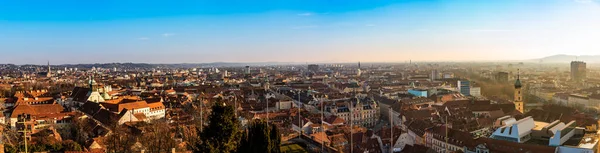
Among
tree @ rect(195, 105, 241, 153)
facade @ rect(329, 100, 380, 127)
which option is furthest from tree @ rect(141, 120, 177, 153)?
facade @ rect(329, 100, 380, 127)

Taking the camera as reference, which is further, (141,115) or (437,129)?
(141,115)

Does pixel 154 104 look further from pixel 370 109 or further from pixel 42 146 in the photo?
pixel 42 146

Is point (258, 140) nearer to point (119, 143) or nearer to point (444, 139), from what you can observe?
point (119, 143)

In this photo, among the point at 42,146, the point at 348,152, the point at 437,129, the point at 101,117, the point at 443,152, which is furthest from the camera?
the point at 101,117

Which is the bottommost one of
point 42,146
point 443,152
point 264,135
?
point 443,152

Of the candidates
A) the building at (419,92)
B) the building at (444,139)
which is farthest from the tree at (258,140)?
the building at (419,92)

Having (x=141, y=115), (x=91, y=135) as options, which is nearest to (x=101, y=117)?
(x=141, y=115)
